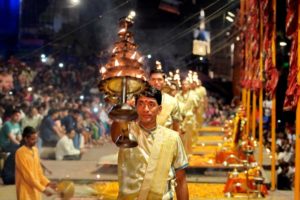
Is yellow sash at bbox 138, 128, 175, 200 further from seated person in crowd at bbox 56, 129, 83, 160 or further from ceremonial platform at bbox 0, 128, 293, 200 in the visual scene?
seated person in crowd at bbox 56, 129, 83, 160

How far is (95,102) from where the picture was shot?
19875 mm

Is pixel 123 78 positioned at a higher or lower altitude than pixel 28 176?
higher

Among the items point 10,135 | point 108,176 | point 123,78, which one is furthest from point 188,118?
point 123,78

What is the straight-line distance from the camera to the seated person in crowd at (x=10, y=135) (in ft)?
35.2

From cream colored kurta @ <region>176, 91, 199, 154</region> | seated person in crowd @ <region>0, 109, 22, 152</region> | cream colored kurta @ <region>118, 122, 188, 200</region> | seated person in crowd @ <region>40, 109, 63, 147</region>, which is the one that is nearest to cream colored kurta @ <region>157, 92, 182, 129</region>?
cream colored kurta @ <region>118, 122, 188, 200</region>

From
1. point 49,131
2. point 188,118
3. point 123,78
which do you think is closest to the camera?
point 123,78

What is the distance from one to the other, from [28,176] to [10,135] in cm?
466

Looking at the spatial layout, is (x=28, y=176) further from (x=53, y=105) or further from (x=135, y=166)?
(x=53, y=105)

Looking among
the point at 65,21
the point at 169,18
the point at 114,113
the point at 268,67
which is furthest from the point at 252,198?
the point at 169,18

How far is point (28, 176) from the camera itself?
21.1ft

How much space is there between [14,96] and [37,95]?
8.19 feet

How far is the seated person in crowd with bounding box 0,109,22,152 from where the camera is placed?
10.7 meters

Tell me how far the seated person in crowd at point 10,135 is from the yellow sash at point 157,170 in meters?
7.03

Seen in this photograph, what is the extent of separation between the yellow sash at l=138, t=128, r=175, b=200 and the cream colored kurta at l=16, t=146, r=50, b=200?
2741 mm
